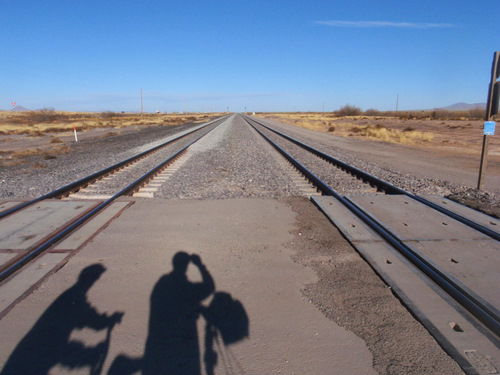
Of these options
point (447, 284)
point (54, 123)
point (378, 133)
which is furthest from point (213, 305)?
point (54, 123)

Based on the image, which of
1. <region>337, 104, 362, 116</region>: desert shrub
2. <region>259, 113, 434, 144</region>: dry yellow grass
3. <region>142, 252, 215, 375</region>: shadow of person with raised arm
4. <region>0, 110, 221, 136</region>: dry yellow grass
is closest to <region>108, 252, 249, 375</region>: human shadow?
<region>142, 252, 215, 375</region>: shadow of person with raised arm

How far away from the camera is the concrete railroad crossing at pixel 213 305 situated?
8.88 ft

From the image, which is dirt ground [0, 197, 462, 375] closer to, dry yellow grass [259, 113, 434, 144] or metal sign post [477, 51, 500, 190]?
metal sign post [477, 51, 500, 190]

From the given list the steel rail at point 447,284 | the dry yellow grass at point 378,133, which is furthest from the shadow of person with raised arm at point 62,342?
the dry yellow grass at point 378,133

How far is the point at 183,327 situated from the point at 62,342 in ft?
3.22

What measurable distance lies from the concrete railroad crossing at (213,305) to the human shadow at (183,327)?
0.01 meters

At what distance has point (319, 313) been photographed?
11.0 ft

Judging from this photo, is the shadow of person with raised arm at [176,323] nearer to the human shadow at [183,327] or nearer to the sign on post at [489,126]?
the human shadow at [183,327]

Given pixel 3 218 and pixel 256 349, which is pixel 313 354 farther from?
pixel 3 218

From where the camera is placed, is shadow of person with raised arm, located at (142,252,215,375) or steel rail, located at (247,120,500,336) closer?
shadow of person with raised arm, located at (142,252,215,375)

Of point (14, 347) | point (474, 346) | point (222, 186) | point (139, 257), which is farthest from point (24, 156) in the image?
point (474, 346)

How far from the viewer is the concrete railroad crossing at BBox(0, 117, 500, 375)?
271cm

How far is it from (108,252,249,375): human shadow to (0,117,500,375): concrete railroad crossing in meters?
0.01

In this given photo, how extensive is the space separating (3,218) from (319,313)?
5780 millimetres
